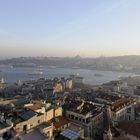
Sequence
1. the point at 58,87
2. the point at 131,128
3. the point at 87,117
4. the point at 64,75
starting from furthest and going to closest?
the point at 64,75, the point at 58,87, the point at 87,117, the point at 131,128

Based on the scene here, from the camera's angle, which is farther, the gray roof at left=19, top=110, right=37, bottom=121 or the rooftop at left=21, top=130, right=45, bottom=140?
the gray roof at left=19, top=110, right=37, bottom=121

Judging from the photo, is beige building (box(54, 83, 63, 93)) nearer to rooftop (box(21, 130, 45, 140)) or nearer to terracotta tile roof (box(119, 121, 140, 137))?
terracotta tile roof (box(119, 121, 140, 137))

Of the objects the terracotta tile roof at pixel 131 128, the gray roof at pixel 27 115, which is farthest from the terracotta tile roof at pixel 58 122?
the terracotta tile roof at pixel 131 128

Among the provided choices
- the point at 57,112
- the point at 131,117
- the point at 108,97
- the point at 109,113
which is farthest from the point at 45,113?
the point at 108,97

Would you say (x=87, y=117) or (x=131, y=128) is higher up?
(x=131, y=128)

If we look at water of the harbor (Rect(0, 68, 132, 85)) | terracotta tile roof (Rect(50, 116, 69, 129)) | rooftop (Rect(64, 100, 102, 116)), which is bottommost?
water of the harbor (Rect(0, 68, 132, 85))

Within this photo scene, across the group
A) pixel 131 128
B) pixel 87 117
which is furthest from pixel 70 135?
pixel 87 117

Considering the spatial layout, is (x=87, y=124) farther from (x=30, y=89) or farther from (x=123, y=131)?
(x=30, y=89)

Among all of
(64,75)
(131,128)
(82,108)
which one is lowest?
(64,75)

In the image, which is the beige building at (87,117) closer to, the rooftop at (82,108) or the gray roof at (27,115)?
the rooftop at (82,108)

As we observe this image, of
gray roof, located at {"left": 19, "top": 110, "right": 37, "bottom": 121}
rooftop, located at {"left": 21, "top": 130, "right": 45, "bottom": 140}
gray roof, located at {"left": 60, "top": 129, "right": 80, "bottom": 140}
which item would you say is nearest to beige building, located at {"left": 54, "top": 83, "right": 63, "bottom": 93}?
gray roof, located at {"left": 19, "top": 110, "right": 37, "bottom": 121}

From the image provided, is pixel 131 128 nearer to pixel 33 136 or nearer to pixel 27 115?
pixel 27 115
